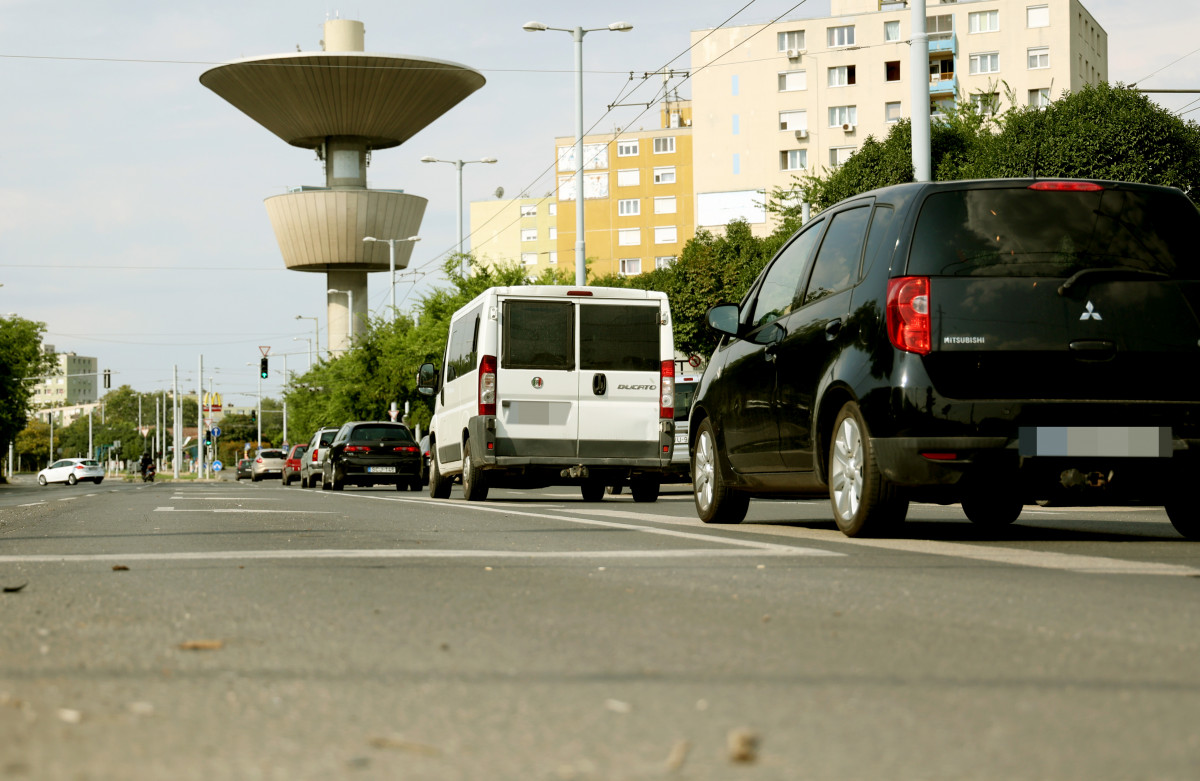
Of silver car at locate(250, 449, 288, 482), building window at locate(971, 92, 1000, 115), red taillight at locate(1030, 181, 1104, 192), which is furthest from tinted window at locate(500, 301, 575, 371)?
silver car at locate(250, 449, 288, 482)

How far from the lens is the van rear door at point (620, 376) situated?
16.7 metres

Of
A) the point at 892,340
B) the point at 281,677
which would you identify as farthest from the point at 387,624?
the point at 892,340

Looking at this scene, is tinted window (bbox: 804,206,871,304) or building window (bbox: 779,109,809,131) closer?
tinted window (bbox: 804,206,871,304)

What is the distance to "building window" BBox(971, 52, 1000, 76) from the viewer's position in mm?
85812

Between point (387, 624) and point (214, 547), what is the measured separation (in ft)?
13.6

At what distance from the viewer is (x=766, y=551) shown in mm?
7906

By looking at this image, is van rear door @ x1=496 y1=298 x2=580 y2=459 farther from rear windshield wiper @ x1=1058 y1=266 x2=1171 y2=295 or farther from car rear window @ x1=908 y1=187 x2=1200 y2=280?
rear windshield wiper @ x1=1058 y1=266 x2=1171 y2=295

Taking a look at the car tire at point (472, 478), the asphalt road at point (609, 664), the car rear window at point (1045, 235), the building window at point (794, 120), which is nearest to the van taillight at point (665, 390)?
the car tire at point (472, 478)

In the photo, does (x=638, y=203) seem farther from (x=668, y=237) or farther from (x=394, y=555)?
(x=394, y=555)

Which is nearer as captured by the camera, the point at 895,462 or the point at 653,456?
the point at 895,462

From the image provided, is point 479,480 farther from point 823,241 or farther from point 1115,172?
point 1115,172

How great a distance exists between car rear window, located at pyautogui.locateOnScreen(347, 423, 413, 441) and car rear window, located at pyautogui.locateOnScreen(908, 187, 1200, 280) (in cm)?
2375

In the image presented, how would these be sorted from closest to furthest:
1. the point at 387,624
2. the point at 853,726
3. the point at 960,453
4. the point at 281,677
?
1. the point at 853,726
2. the point at 281,677
3. the point at 387,624
4. the point at 960,453

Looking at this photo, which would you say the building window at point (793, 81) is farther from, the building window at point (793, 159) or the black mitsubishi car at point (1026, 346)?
the black mitsubishi car at point (1026, 346)
